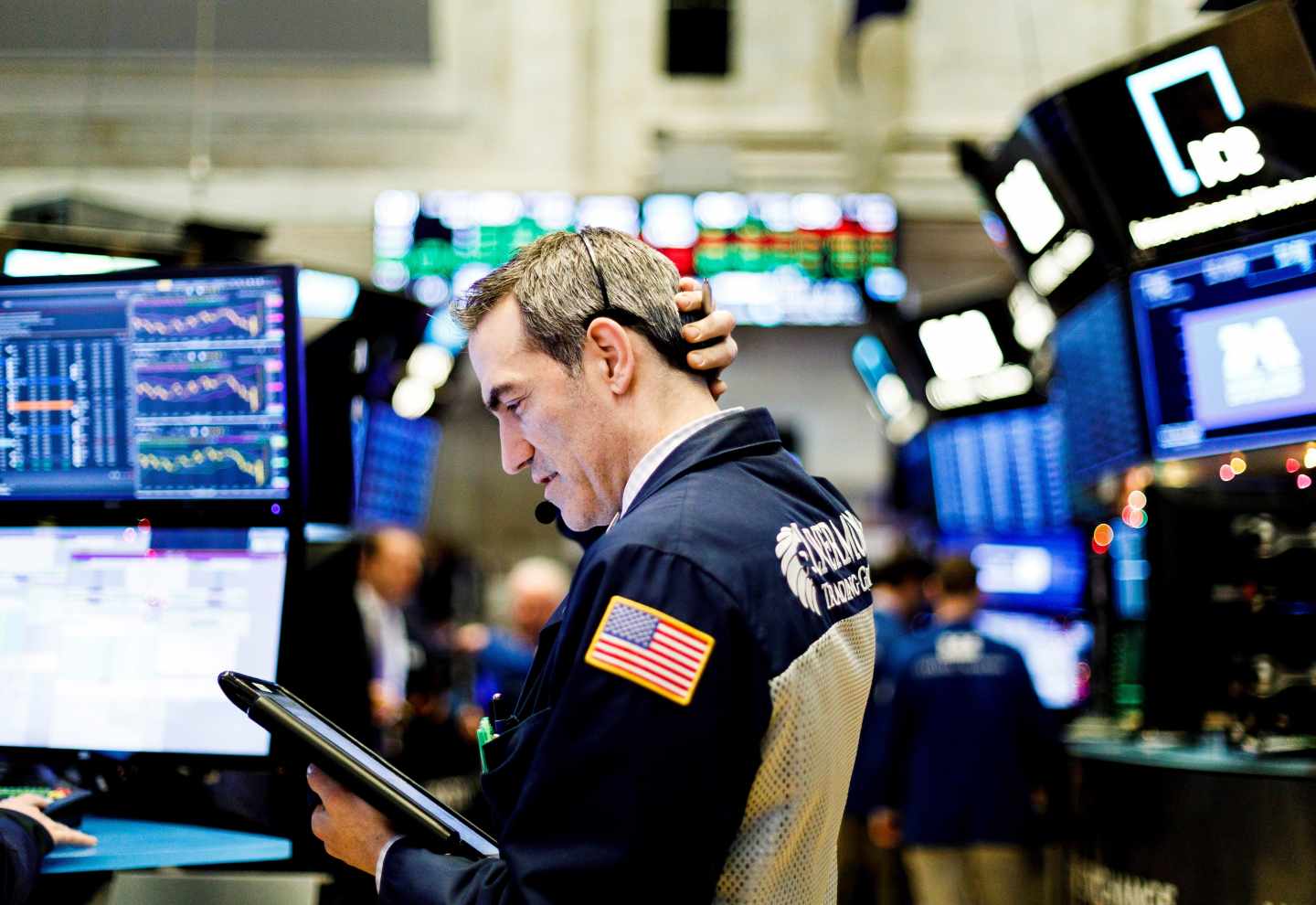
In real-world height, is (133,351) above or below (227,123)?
below

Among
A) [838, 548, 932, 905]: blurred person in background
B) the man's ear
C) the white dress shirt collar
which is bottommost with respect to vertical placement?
[838, 548, 932, 905]: blurred person in background

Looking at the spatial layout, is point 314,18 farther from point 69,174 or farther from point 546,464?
point 546,464

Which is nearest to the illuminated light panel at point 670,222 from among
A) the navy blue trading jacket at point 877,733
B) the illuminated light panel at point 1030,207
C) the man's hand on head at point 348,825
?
the navy blue trading jacket at point 877,733

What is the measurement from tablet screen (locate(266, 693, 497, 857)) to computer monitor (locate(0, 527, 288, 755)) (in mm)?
635

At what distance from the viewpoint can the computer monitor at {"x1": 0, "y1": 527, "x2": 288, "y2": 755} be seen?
7.73 feet

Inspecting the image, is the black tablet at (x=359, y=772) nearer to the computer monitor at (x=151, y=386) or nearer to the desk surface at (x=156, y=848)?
the desk surface at (x=156, y=848)

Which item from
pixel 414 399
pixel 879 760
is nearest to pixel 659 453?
pixel 414 399

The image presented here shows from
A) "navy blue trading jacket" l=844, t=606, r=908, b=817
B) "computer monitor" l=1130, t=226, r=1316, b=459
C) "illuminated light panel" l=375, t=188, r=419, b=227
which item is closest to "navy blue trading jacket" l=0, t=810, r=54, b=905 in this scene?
"computer monitor" l=1130, t=226, r=1316, b=459

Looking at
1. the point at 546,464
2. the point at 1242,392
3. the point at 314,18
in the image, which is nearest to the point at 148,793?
the point at 546,464

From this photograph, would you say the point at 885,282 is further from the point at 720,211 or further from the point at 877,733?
the point at 877,733

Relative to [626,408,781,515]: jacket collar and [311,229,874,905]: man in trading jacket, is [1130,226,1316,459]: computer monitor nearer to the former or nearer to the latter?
[311,229,874,905]: man in trading jacket

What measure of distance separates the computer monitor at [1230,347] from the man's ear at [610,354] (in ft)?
6.64

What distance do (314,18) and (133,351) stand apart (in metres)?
6.63

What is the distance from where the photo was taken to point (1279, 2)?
2770 mm
